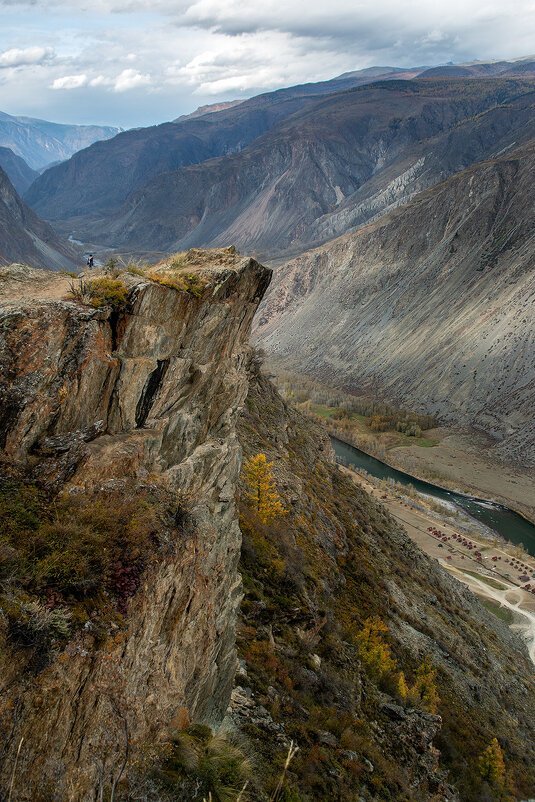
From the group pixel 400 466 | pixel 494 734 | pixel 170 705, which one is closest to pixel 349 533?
pixel 494 734

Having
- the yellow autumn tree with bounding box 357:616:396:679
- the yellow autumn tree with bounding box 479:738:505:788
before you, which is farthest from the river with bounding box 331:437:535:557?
the yellow autumn tree with bounding box 357:616:396:679

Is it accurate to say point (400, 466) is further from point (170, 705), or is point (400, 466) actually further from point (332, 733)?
point (170, 705)

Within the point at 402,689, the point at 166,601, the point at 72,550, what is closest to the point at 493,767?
the point at 402,689

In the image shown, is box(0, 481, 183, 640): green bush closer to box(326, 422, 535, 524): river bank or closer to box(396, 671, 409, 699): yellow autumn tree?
box(396, 671, 409, 699): yellow autumn tree

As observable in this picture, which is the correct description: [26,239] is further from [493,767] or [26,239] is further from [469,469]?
[493,767]

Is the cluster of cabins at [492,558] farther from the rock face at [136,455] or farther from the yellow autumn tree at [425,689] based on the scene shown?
the rock face at [136,455]

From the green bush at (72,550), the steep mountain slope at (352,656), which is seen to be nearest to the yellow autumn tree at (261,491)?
the steep mountain slope at (352,656)
